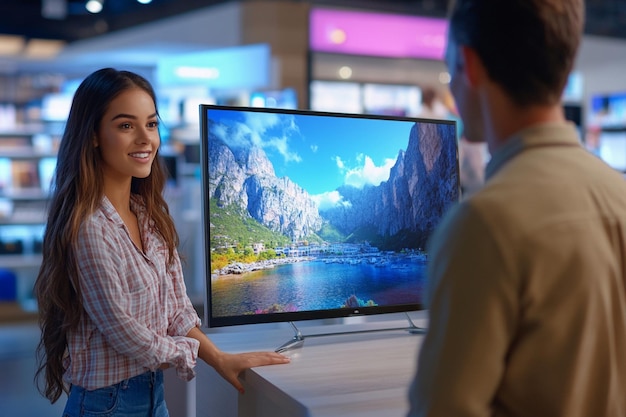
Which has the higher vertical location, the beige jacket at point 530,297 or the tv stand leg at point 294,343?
the beige jacket at point 530,297

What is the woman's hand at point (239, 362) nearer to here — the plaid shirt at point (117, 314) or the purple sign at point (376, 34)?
the plaid shirt at point (117, 314)

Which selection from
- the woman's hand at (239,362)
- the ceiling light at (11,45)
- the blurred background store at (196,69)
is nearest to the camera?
the woman's hand at (239,362)

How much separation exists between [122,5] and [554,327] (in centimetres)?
987

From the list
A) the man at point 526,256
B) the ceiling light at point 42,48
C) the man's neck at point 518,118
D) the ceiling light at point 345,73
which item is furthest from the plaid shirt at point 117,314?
the ceiling light at point 42,48

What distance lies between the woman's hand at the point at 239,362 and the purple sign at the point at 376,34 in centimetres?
781

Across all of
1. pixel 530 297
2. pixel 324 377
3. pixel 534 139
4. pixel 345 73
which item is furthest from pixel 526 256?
pixel 345 73

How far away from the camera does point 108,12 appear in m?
10.1

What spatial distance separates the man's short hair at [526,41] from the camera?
0.91m

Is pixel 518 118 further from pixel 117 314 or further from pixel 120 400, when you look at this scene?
pixel 120 400

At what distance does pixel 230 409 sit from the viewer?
71.6 inches

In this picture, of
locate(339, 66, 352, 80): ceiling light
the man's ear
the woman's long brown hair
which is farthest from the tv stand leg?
locate(339, 66, 352, 80): ceiling light

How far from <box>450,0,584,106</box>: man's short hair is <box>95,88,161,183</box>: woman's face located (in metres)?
0.99

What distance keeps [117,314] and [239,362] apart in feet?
1.00

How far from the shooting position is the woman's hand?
5.58 feet
